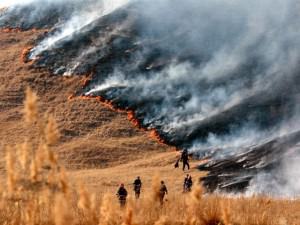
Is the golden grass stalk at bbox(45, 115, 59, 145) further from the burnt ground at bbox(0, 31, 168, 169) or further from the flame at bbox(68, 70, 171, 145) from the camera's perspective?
the flame at bbox(68, 70, 171, 145)

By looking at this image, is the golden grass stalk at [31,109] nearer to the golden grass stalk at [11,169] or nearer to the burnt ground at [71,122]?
the golden grass stalk at [11,169]

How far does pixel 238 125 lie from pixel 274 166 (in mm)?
16008

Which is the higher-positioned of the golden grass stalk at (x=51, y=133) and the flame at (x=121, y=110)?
the flame at (x=121, y=110)

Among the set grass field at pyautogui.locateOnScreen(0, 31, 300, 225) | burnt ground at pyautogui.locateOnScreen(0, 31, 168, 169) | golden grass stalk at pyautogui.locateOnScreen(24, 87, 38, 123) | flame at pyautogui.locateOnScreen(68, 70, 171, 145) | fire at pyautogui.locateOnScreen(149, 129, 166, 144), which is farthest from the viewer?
flame at pyautogui.locateOnScreen(68, 70, 171, 145)

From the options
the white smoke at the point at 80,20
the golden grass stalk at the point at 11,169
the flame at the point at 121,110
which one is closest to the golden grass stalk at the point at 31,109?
the golden grass stalk at the point at 11,169

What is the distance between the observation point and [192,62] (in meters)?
59.2

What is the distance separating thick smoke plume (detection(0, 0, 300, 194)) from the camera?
45188mm

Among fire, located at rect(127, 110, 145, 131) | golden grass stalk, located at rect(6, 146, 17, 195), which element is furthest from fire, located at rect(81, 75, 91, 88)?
golden grass stalk, located at rect(6, 146, 17, 195)

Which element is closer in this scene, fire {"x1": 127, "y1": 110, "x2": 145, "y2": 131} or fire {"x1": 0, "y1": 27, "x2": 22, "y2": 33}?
fire {"x1": 127, "y1": 110, "x2": 145, "y2": 131}

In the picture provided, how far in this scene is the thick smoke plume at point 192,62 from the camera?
45188 millimetres

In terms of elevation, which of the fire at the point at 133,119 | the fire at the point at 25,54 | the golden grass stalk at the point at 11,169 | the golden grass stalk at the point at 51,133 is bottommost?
the golden grass stalk at the point at 11,169

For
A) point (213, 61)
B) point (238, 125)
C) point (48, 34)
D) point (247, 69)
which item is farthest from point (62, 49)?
point (238, 125)

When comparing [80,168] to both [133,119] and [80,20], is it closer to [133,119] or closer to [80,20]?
[133,119]

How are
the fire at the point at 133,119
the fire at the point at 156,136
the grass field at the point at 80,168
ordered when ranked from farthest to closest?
the fire at the point at 133,119
the fire at the point at 156,136
the grass field at the point at 80,168
